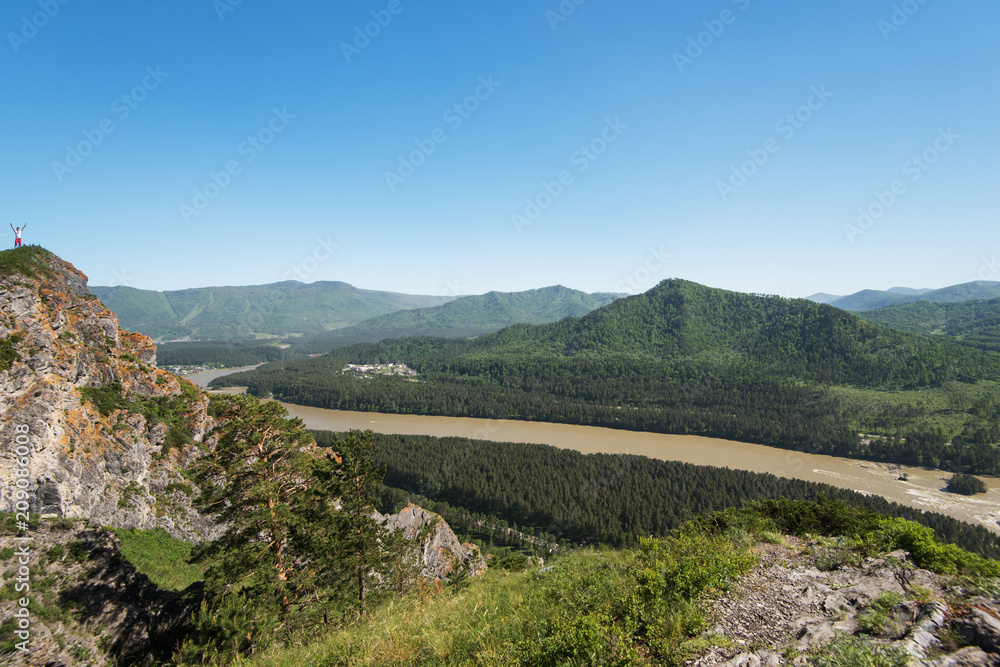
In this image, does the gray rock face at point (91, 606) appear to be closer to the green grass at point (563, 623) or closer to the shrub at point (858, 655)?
the green grass at point (563, 623)

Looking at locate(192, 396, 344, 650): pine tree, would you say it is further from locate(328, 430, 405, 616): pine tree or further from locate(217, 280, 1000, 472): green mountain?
locate(217, 280, 1000, 472): green mountain

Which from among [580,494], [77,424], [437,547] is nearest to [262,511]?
[437,547]

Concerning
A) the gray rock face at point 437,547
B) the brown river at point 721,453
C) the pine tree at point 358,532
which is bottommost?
the brown river at point 721,453

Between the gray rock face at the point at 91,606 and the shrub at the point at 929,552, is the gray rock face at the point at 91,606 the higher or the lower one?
the lower one

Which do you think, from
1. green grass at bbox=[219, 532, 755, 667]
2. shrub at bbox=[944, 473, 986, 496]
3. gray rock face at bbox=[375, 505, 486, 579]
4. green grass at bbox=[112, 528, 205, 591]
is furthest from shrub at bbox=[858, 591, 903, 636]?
shrub at bbox=[944, 473, 986, 496]

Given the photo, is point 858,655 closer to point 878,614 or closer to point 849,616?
point 878,614

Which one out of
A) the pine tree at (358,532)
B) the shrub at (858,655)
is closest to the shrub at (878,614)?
the shrub at (858,655)
